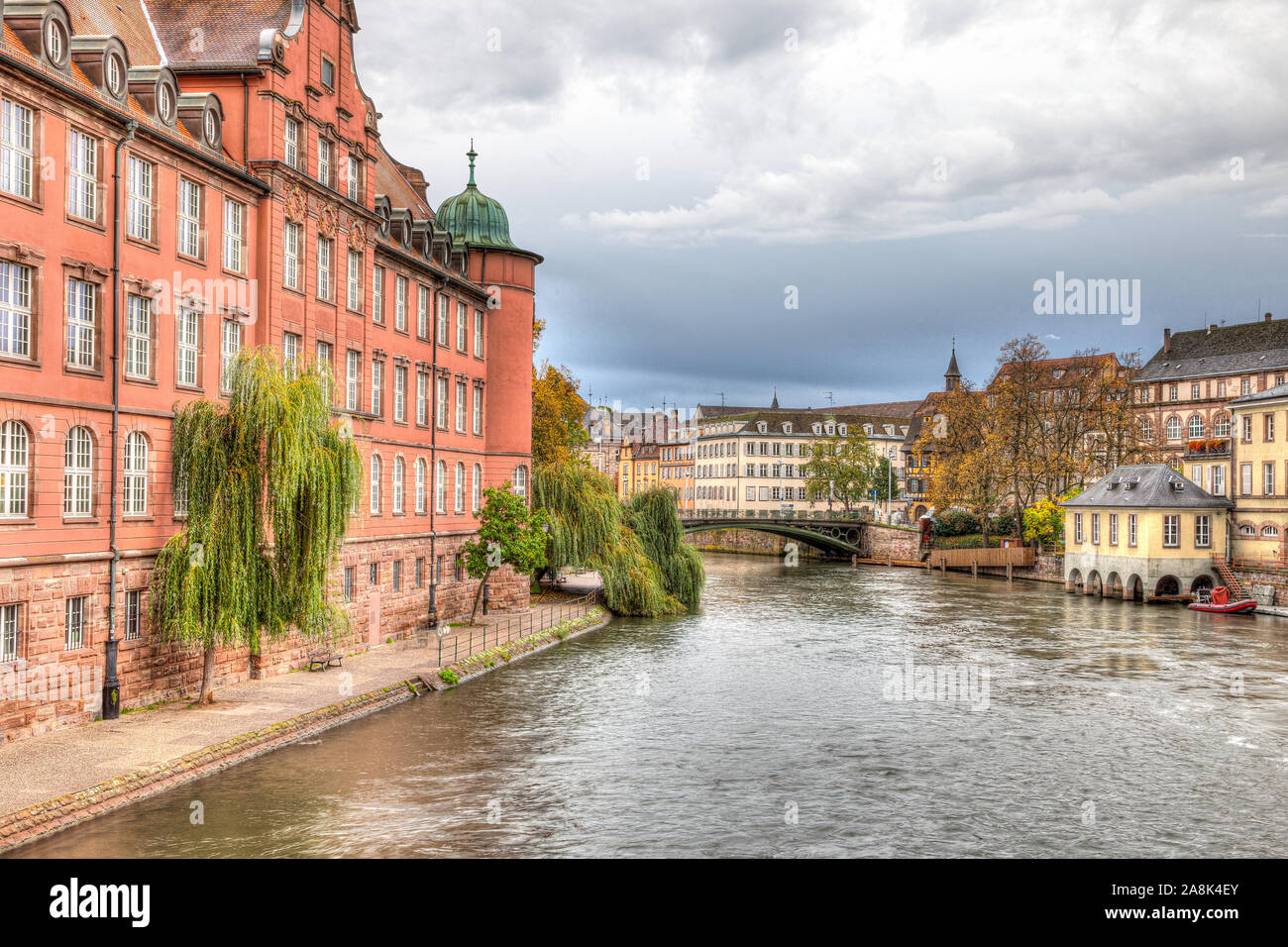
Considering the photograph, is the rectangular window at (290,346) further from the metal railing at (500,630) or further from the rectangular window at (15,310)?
the metal railing at (500,630)

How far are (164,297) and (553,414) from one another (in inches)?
1500

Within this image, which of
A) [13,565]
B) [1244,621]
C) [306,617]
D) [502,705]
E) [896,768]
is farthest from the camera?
[1244,621]

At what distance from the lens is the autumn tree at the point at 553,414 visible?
62250 millimetres

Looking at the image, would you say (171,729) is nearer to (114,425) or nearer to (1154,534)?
(114,425)

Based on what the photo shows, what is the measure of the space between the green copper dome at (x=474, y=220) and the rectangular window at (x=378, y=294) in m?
8.87

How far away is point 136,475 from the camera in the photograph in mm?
24250

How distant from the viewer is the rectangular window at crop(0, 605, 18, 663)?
20.6m

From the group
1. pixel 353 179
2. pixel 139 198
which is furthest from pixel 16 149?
pixel 353 179

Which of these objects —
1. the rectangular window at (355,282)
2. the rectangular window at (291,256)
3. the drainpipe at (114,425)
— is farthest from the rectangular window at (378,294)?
the drainpipe at (114,425)

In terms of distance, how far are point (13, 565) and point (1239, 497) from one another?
198 ft

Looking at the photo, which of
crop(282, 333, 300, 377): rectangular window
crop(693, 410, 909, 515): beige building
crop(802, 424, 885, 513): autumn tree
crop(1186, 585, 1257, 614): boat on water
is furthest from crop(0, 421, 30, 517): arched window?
crop(693, 410, 909, 515): beige building
